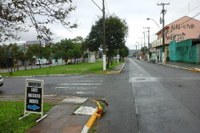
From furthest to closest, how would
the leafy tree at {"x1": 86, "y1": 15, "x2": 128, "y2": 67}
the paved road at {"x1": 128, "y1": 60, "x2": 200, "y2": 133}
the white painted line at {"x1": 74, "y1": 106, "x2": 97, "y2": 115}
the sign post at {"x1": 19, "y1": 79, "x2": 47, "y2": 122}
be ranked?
the leafy tree at {"x1": 86, "y1": 15, "x2": 128, "y2": 67}, the white painted line at {"x1": 74, "y1": 106, "x2": 97, "y2": 115}, the sign post at {"x1": 19, "y1": 79, "x2": 47, "y2": 122}, the paved road at {"x1": 128, "y1": 60, "x2": 200, "y2": 133}

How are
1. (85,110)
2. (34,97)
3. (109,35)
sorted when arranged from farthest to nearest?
1. (109,35)
2. (85,110)
3. (34,97)

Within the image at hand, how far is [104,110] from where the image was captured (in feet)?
42.1

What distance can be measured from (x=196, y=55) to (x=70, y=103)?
133ft

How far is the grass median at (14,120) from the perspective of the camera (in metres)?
9.45

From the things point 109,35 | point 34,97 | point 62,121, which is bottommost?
point 62,121

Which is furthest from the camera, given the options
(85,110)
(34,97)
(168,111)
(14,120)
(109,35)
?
(109,35)

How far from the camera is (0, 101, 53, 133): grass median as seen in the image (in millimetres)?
9445

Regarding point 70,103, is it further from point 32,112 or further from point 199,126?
point 199,126

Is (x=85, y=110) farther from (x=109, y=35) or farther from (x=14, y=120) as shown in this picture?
(x=109, y=35)

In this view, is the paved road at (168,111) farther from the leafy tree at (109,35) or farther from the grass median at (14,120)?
the leafy tree at (109,35)

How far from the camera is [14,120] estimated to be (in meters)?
10.6

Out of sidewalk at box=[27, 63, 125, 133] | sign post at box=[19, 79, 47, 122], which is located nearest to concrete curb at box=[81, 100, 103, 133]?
sidewalk at box=[27, 63, 125, 133]

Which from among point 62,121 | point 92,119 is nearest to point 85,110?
point 92,119

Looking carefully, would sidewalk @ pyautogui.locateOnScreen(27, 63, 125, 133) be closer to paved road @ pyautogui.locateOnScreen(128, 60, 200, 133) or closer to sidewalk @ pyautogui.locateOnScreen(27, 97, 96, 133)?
sidewalk @ pyautogui.locateOnScreen(27, 97, 96, 133)
